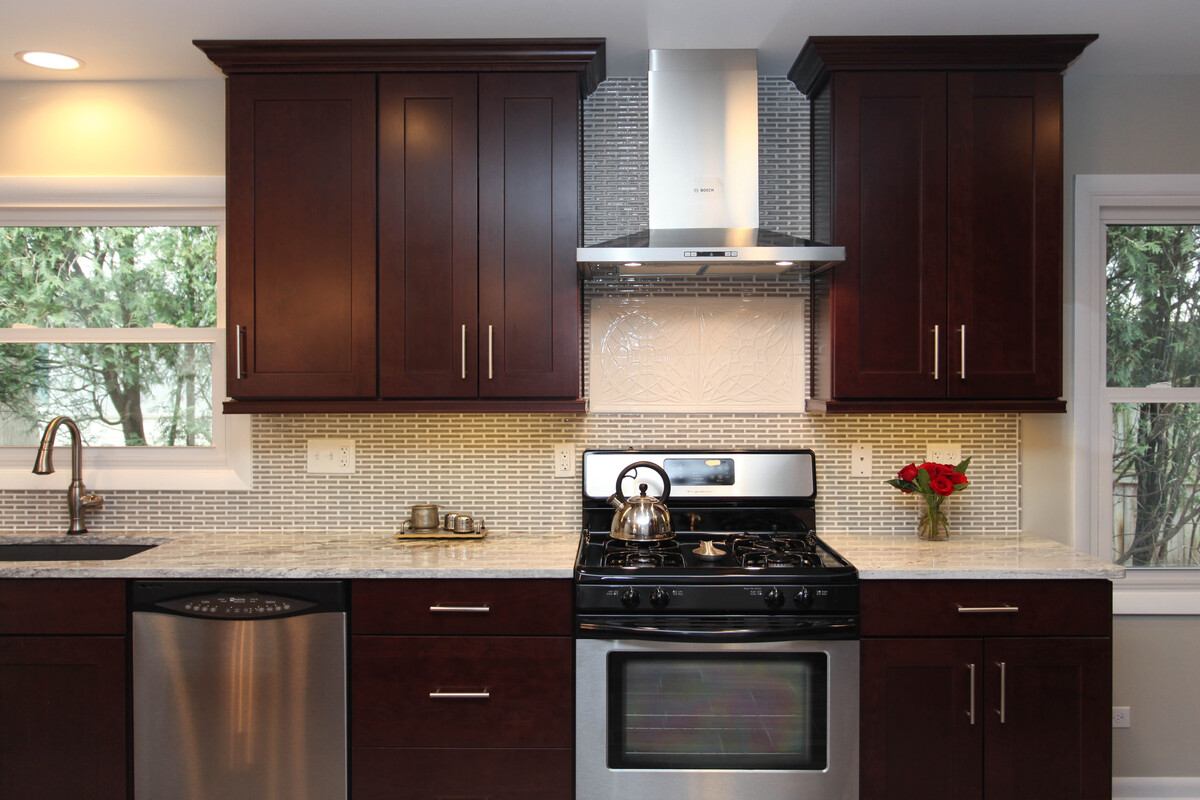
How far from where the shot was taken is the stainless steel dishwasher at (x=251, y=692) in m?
2.14

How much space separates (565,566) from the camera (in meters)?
2.16

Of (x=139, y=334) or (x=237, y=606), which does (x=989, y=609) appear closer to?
(x=237, y=606)

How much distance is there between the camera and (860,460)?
2715 millimetres

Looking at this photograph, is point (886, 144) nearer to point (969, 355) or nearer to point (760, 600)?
point (969, 355)

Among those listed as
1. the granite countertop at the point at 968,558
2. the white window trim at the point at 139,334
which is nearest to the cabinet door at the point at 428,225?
the white window trim at the point at 139,334

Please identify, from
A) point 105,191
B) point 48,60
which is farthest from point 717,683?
point 48,60

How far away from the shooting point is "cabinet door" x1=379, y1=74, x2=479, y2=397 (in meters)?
2.42

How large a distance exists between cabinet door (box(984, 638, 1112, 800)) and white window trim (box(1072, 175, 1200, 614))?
731 millimetres

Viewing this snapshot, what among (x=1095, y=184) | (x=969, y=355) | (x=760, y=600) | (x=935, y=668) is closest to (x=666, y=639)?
(x=760, y=600)

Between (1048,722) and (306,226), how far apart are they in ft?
8.70

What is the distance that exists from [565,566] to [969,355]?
143cm

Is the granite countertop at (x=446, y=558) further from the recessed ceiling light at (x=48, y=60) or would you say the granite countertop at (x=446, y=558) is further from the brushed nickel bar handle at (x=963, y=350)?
the recessed ceiling light at (x=48, y=60)

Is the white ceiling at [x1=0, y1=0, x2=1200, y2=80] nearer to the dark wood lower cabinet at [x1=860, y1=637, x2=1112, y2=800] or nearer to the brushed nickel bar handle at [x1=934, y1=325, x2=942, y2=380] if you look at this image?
the brushed nickel bar handle at [x1=934, y1=325, x2=942, y2=380]

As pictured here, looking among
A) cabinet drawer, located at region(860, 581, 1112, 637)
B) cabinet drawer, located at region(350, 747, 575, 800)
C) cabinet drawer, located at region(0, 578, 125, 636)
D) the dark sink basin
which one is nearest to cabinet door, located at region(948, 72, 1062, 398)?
cabinet drawer, located at region(860, 581, 1112, 637)
